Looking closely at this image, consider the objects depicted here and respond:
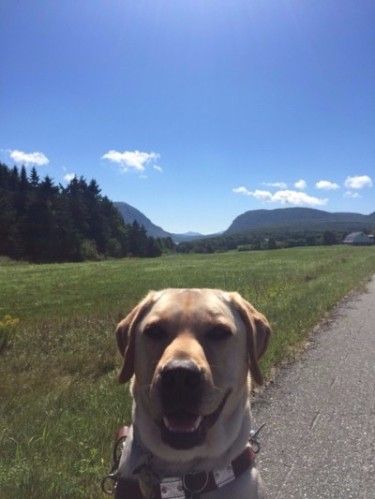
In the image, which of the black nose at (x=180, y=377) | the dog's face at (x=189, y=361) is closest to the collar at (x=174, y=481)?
the dog's face at (x=189, y=361)

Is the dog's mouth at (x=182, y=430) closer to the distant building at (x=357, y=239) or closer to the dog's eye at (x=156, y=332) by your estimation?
the dog's eye at (x=156, y=332)

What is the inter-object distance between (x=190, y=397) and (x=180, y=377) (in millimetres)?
124

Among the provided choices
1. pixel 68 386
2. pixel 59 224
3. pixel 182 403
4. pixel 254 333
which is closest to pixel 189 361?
pixel 182 403

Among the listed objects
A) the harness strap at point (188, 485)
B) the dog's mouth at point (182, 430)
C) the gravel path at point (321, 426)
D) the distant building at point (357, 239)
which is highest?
the dog's mouth at point (182, 430)

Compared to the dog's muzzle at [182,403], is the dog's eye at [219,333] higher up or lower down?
higher up

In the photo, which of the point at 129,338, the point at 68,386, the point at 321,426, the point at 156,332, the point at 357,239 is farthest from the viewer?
the point at 357,239

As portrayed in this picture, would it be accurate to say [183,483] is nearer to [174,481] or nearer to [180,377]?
[174,481]

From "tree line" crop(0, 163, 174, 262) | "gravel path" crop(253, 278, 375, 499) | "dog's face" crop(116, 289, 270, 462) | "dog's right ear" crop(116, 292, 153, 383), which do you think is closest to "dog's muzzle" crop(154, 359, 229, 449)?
"dog's face" crop(116, 289, 270, 462)

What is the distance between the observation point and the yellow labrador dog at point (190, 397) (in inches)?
110

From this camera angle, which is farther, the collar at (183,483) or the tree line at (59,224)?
the tree line at (59,224)

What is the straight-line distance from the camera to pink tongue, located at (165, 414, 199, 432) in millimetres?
2807

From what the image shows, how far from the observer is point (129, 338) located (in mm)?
3393

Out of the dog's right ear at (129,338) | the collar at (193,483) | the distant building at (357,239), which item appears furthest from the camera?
the distant building at (357,239)

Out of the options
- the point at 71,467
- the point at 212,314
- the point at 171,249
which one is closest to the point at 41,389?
the point at 71,467
